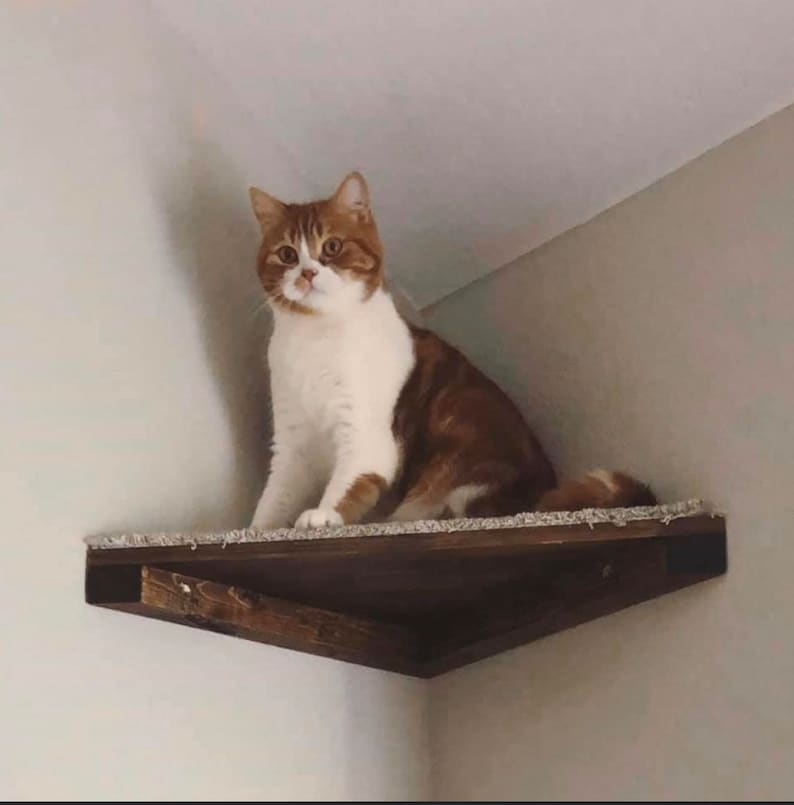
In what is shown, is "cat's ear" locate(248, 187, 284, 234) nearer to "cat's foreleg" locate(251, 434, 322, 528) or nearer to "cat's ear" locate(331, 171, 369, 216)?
"cat's ear" locate(331, 171, 369, 216)

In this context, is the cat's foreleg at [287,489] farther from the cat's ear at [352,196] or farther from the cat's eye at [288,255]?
the cat's ear at [352,196]

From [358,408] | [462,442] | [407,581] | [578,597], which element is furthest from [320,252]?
[578,597]

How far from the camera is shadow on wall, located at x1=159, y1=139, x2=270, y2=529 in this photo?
1.45 m

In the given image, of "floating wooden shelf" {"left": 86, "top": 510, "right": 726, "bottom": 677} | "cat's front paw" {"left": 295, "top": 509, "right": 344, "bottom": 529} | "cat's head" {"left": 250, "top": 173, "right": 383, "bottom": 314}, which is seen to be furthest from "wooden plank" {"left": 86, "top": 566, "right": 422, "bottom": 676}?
"cat's head" {"left": 250, "top": 173, "right": 383, "bottom": 314}

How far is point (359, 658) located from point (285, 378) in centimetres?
43

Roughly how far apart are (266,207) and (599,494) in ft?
2.13

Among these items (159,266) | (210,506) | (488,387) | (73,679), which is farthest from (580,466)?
(73,679)

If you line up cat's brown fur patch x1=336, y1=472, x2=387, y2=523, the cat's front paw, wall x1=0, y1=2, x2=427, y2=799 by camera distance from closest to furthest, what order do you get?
1. wall x1=0, y1=2, x2=427, y2=799
2. the cat's front paw
3. cat's brown fur patch x1=336, y1=472, x2=387, y2=523

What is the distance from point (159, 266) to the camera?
4.50 feet

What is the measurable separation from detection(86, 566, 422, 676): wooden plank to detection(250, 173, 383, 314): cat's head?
1.43 ft

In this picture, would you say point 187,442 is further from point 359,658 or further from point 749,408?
point 749,408

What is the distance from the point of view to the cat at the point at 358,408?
1.42 metres

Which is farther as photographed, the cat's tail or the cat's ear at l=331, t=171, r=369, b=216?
the cat's ear at l=331, t=171, r=369, b=216

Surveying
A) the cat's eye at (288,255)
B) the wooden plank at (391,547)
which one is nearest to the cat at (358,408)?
the cat's eye at (288,255)
